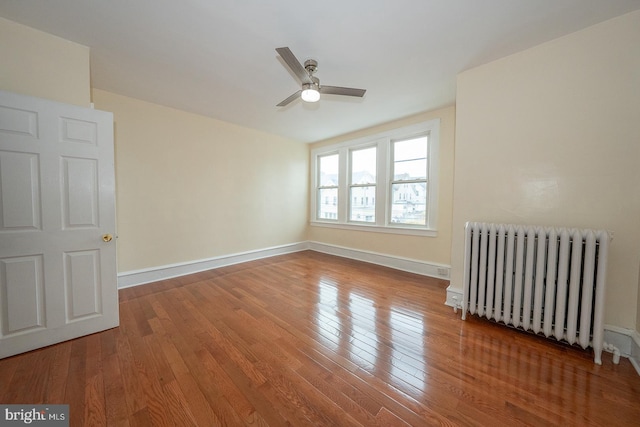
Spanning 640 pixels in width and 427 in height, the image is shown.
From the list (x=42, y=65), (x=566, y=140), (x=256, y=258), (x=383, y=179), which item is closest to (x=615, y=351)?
(x=566, y=140)

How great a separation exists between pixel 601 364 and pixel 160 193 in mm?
5204

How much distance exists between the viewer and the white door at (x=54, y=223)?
1753mm

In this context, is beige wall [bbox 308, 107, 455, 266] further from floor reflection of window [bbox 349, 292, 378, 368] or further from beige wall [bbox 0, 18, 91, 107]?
beige wall [bbox 0, 18, 91, 107]

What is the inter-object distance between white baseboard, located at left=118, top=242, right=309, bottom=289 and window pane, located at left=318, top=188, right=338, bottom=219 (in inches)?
51.5

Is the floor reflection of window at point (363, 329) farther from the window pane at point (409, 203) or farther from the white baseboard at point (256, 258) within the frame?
the window pane at point (409, 203)

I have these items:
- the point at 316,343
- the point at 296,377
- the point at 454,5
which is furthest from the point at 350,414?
the point at 454,5

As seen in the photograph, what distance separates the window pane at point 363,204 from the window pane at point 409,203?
44 cm

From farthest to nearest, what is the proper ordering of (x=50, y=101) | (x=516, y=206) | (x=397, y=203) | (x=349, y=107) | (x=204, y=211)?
(x=397, y=203) → (x=204, y=211) → (x=349, y=107) → (x=516, y=206) → (x=50, y=101)

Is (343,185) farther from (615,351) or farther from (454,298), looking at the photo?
(615,351)

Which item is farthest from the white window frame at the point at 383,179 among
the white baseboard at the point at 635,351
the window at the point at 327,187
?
the white baseboard at the point at 635,351

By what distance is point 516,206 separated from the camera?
2260mm

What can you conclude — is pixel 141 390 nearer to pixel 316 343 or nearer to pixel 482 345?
pixel 316 343

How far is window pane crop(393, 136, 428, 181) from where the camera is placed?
389 centimetres

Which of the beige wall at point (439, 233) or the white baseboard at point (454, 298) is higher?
the beige wall at point (439, 233)
